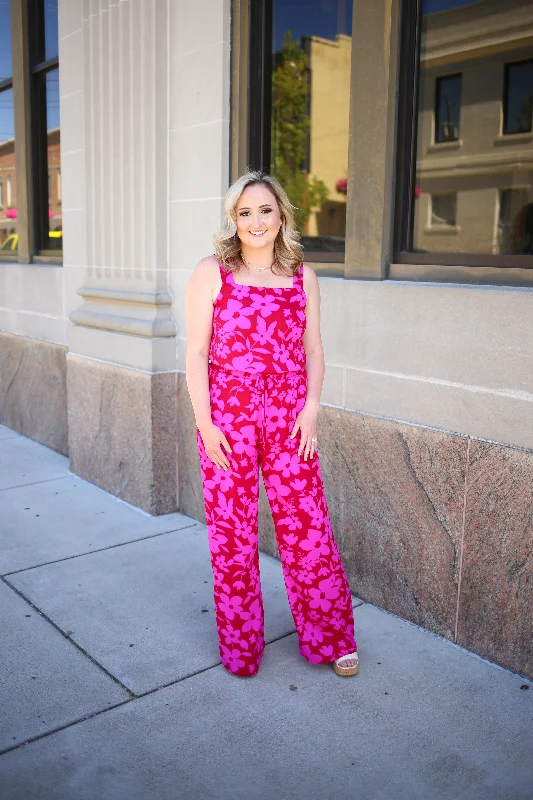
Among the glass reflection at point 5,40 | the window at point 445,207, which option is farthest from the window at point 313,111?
the window at point 445,207

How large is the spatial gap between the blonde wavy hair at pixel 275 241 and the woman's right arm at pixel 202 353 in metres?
0.08

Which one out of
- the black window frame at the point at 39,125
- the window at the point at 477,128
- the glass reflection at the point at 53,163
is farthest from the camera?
the window at the point at 477,128

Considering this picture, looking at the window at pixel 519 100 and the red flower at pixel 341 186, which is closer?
the red flower at pixel 341 186

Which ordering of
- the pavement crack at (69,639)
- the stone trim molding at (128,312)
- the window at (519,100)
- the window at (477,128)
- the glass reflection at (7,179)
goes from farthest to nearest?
the window at (519,100), the window at (477,128), the glass reflection at (7,179), the stone trim molding at (128,312), the pavement crack at (69,639)

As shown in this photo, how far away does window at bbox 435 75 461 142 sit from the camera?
11.1 metres

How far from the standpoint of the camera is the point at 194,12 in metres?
4.36

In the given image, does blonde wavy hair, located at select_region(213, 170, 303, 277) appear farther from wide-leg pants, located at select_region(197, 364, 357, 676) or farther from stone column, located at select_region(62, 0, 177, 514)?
stone column, located at select_region(62, 0, 177, 514)

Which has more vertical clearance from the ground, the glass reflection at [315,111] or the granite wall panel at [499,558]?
the glass reflection at [315,111]

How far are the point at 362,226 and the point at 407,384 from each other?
0.81 metres

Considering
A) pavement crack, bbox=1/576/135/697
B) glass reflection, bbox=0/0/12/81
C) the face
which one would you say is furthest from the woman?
glass reflection, bbox=0/0/12/81

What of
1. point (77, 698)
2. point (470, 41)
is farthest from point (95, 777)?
point (470, 41)

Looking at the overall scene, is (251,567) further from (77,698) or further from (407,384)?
(407,384)

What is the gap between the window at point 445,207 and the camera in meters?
12.0

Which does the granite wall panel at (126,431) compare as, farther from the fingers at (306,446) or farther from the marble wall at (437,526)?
the fingers at (306,446)
